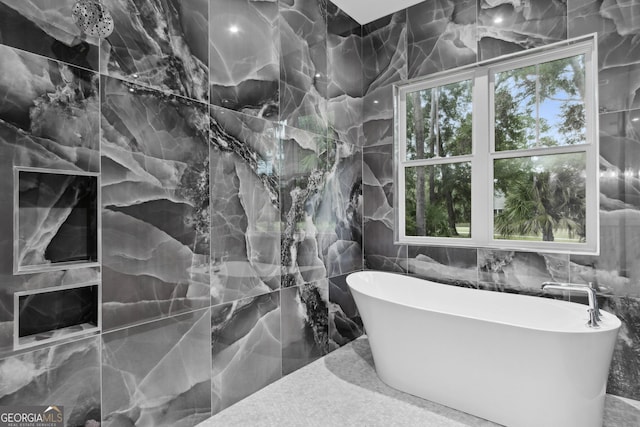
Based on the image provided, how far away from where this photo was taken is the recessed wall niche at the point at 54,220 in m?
1.32

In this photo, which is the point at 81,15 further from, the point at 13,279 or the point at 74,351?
the point at 74,351

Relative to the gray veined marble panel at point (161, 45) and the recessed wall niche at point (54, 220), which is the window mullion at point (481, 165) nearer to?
the gray veined marble panel at point (161, 45)

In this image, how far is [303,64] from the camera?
8.73 feet

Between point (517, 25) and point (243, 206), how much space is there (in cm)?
244

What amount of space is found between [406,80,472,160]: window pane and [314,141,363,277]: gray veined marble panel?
55 cm

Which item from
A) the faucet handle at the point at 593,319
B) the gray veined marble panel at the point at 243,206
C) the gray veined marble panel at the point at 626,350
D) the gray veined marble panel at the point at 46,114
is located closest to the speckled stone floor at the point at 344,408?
the gray veined marble panel at the point at 626,350

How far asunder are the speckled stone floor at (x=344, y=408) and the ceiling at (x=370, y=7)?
310 centimetres

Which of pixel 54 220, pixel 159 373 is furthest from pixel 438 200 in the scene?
pixel 54 220

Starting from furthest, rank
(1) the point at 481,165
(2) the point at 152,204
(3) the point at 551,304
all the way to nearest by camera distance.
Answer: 1. (1) the point at 481,165
2. (3) the point at 551,304
3. (2) the point at 152,204

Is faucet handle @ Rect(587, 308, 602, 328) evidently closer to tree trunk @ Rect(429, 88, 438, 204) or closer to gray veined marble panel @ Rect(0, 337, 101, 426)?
tree trunk @ Rect(429, 88, 438, 204)

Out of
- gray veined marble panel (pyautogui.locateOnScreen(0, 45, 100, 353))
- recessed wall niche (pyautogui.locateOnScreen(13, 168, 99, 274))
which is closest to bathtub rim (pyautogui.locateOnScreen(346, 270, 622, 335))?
recessed wall niche (pyautogui.locateOnScreen(13, 168, 99, 274))

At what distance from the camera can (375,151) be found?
3303 millimetres

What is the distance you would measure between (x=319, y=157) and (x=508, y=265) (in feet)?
5.57

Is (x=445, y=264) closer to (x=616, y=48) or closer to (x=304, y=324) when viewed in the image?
(x=304, y=324)
